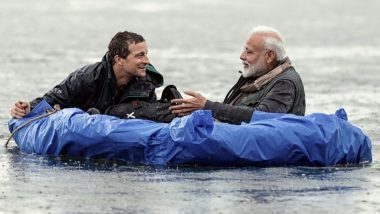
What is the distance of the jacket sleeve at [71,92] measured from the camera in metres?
11.9

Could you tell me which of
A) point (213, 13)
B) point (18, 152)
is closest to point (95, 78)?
point (18, 152)

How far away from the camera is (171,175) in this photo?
34.0 ft

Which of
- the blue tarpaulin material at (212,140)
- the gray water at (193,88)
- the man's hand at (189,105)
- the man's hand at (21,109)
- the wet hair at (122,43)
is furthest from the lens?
the man's hand at (21,109)

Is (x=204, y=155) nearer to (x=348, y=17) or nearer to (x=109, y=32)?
(x=109, y=32)

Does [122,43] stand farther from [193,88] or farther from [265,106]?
[193,88]

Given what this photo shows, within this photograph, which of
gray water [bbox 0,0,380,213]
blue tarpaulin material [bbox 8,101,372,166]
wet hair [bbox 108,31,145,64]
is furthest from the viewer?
wet hair [bbox 108,31,145,64]

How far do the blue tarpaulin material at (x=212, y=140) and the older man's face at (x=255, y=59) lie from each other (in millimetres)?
759

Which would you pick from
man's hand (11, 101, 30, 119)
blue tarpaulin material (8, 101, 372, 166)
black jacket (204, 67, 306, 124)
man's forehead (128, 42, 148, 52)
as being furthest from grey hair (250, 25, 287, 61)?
man's hand (11, 101, 30, 119)

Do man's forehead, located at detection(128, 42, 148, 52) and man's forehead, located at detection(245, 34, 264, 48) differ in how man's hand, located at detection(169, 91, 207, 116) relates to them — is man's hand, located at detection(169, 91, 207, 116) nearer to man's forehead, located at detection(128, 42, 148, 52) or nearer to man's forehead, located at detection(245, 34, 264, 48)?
man's forehead, located at detection(128, 42, 148, 52)

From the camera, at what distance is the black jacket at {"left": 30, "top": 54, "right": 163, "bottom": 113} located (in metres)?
11.9

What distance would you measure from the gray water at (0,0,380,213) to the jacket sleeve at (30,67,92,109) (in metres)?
0.64

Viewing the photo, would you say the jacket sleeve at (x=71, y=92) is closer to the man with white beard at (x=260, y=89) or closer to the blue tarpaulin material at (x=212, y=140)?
the blue tarpaulin material at (x=212, y=140)

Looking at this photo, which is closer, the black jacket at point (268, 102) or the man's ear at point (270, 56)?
the black jacket at point (268, 102)

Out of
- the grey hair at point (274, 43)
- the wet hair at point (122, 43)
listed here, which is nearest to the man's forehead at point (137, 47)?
the wet hair at point (122, 43)
